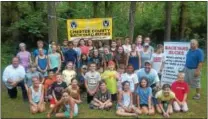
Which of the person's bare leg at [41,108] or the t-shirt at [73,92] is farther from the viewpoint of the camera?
the t-shirt at [73,92]

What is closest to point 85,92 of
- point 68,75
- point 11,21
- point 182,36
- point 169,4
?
point 68,75

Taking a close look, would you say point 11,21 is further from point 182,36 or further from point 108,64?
point 108,64

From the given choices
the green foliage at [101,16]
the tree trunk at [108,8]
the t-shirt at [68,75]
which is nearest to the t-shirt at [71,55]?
the t-shirt at [68,75]

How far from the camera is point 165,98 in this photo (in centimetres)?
958

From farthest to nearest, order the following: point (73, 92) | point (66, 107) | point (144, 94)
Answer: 1. point (73, 92)
2. point (144, 94)
3. point (66, 107)

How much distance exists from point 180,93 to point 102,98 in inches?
78.6

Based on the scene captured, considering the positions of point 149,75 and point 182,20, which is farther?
point 182,20

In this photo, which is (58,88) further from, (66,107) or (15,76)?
(15,76)

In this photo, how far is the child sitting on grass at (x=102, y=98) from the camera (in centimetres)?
972

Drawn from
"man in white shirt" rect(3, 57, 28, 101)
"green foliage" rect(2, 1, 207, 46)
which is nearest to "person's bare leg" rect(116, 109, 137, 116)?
"man in white shirt" rect(3, 57, 28, 101)

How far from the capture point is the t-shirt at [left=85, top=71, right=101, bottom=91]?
1022 centimetres

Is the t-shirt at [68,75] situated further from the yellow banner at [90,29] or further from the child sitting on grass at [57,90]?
the yellow banner at [90,29]

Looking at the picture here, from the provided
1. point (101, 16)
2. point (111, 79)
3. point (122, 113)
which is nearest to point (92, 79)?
point (111, 79)

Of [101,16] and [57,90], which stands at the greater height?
[101,16]
